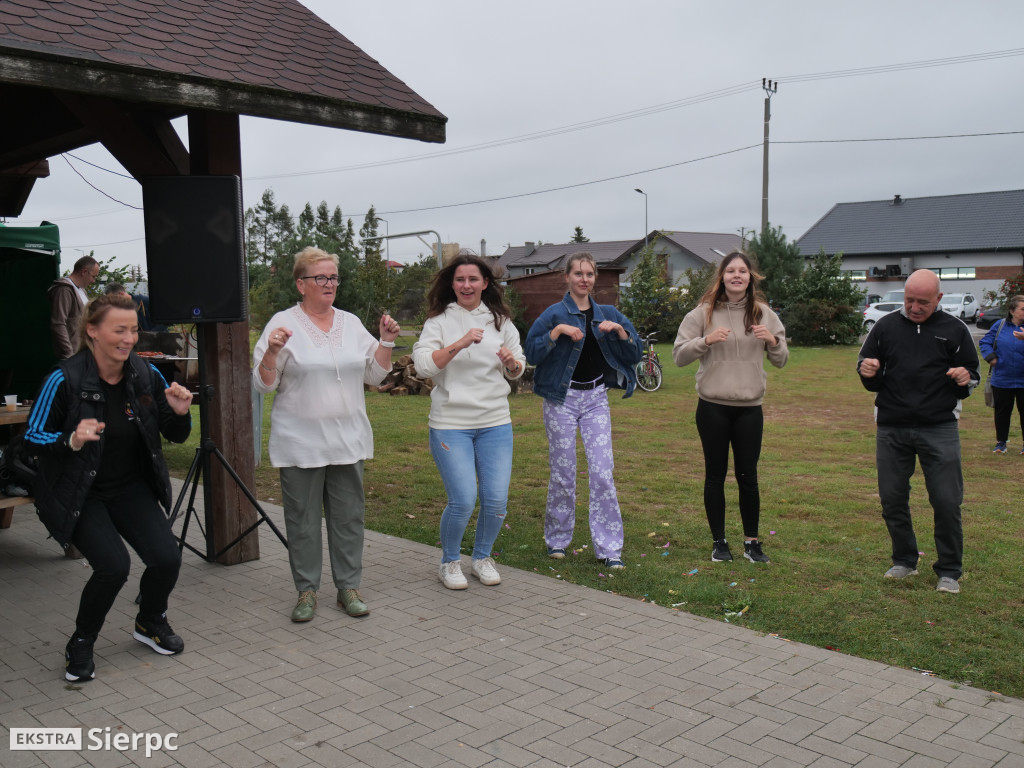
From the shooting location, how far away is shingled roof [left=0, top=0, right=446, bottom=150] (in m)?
4.38

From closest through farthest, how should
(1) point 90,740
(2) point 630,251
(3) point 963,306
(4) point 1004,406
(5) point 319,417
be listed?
(1) point 90,740
(5) point 319,417
(4) point 1004,406
(3) point 963,306
(2) point 630,251

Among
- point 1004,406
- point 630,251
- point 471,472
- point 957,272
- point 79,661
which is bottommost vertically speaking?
point 79,661

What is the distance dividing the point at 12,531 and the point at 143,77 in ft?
13.3

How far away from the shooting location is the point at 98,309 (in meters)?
4.02

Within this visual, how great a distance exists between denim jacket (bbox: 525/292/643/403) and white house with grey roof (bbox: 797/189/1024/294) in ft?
171

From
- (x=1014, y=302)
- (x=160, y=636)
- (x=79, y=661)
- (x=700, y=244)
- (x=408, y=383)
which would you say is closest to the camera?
(x=79, y=661)

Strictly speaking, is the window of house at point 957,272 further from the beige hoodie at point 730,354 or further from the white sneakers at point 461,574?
the white sneakers at point 461,574

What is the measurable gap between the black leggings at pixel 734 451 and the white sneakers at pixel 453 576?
170 cm

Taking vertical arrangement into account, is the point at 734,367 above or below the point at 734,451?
above

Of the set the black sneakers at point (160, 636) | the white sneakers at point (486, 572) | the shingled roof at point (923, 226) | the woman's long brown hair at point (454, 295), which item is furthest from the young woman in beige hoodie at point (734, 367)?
the shingled roof at point (923, 226)

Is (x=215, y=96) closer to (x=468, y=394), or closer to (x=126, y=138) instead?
(x=126, y=138)

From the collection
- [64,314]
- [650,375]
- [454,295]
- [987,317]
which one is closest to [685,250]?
[987,317]

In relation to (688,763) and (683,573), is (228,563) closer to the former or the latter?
(683,573)

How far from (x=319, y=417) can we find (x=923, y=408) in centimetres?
339
